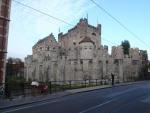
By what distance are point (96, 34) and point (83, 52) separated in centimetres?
1305

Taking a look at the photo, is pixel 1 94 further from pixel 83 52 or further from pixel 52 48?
pixel 52 48

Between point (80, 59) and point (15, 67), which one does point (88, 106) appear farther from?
point (15, 67)

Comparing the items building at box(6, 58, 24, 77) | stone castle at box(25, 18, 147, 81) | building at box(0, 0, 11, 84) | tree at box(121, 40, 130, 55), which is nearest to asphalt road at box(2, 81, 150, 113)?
building at box(0, 0, 11, 84)

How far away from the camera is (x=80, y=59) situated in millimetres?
74625

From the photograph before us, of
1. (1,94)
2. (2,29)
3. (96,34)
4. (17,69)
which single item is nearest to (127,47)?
(96,34)

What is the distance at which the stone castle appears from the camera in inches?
2889

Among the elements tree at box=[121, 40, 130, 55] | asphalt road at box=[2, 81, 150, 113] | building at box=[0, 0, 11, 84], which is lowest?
asphalt road at box=[2, 81, 150, 113]

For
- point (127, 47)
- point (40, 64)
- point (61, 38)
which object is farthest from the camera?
point (127, 47)

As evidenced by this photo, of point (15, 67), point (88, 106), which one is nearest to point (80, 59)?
point (15, 67)

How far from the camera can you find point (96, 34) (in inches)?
3425

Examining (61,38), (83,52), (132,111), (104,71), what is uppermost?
(61,38)

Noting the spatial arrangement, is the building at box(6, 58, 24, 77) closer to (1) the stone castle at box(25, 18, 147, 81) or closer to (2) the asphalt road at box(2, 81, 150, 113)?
(1) the stone castle at box(25, 18, 147, 81)

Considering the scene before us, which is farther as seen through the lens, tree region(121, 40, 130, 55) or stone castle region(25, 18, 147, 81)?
tree region(121, 40, 130, 55)

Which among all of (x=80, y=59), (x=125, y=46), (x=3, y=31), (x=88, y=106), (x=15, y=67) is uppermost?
(x=125, y=46)
